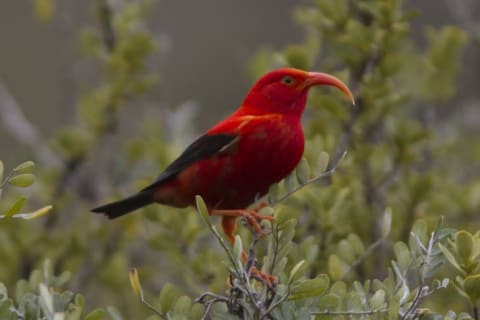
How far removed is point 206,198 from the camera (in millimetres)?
3410

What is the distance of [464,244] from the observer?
8.34 ft

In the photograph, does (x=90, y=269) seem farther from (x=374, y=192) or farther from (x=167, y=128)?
(x=374, y=192)

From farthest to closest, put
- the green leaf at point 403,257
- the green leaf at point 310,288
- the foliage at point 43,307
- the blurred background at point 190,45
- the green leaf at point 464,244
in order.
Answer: the blurred background at point 190,45, the green leaf at point 403,257, the green leaf at point 464,244, the green leaf at point 310,288, the foliage at point 43,307

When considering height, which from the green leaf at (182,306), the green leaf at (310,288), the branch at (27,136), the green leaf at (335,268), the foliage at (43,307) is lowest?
the green leaf at (335,268)

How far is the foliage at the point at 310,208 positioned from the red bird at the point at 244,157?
0.13m

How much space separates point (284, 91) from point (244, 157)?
13.0 inches

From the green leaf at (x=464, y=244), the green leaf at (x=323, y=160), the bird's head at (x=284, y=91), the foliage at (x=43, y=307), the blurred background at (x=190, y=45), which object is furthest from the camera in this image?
the blurred background at (x=190, y=45)

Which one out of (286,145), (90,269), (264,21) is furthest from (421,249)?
(264,21)

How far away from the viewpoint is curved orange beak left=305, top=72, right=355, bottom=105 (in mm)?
3289

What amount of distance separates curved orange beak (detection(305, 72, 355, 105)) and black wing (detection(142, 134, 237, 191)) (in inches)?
13.7

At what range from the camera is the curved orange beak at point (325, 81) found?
3.29 meters

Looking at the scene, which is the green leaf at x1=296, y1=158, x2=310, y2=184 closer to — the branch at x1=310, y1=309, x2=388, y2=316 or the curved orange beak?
the curved orange beak

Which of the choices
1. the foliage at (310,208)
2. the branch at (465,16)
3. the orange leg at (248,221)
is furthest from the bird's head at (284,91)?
the branch at (465,16)

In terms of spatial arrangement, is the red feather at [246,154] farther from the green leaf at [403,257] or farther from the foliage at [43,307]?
the foliage at [43,307]
